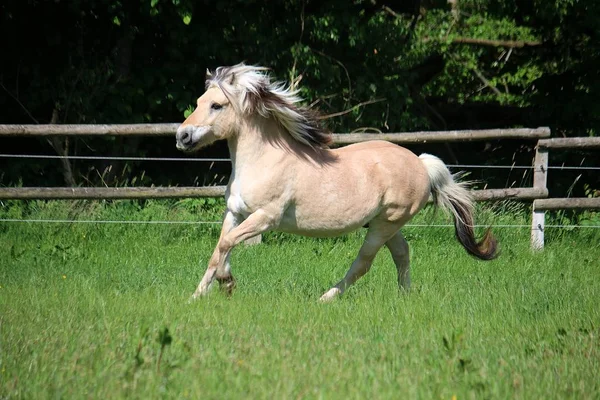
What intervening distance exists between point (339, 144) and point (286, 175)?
10.9 ft

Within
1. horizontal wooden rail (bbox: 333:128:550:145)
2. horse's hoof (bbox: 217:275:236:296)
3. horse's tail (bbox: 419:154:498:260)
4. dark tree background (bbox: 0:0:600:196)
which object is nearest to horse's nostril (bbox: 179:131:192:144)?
horse's hoof (bbox: 217:275:236:296)

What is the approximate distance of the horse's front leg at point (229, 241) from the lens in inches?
264

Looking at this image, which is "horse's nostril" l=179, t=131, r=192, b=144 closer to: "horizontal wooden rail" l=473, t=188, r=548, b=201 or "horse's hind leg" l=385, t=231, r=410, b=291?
"horse's hind leg" l=385, t=231, r=410, b=291

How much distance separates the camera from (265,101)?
6.93 meters

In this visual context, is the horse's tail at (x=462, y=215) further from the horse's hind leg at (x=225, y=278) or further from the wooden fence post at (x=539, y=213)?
the wooden fence post at (x=539, y=213)

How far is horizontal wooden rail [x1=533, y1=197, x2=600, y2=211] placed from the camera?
10469 millimetres

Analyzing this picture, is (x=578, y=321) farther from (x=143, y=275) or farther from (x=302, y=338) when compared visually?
(x=143, y=275)

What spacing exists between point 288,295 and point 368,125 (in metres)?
7.30

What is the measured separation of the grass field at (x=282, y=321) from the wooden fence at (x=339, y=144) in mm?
497

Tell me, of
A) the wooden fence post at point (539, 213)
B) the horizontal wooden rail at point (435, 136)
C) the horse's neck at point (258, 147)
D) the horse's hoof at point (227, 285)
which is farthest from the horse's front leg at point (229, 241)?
the wooden fence post at point (539, 213)

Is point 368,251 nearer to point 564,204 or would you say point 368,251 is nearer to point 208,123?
point 208,123

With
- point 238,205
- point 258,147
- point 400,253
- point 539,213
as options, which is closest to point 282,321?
point 238,205

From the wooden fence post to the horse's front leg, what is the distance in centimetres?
463

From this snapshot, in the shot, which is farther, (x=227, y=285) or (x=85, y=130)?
(x=85, y=130)
